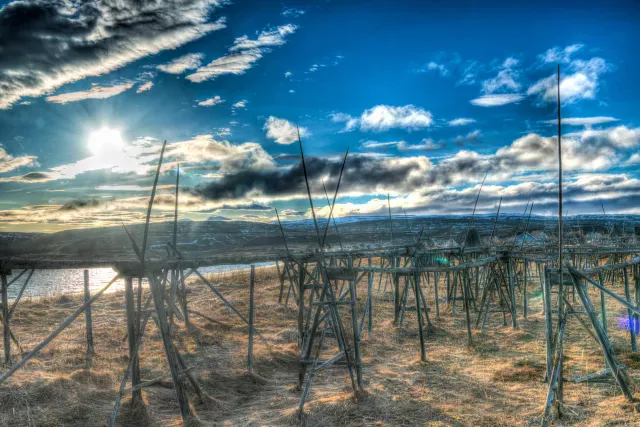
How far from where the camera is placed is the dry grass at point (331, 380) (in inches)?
300

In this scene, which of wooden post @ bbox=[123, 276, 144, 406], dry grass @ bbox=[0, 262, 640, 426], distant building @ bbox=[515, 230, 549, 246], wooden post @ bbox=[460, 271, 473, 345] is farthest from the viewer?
distant building @ bbox=[515, 230, 549, 246]

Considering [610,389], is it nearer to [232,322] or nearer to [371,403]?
[371,403]

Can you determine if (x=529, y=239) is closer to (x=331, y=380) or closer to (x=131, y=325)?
(x=331, y=380)

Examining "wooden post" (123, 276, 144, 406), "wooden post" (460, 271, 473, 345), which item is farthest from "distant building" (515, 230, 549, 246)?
"wooden post" (123, 276, 144, 406)

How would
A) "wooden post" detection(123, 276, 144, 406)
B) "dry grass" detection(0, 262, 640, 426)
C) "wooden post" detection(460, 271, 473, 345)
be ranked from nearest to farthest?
"wooden post" detection(123, 276, 144, 406) → "dry grass" detection(0, 262, 640, 426) → "wooden post" detection(460, 271, 473, 345)

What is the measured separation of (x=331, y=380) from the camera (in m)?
10.1

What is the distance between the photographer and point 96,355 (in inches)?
455

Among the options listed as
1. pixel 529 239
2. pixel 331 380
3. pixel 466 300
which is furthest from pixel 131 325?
pixel 529 239

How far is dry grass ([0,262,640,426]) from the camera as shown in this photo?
7.63m

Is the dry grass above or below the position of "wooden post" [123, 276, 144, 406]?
below

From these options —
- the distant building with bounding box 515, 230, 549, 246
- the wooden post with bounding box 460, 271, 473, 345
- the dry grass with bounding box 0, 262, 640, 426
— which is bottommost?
the dry grass with bounding box 0, 262, 640, 426

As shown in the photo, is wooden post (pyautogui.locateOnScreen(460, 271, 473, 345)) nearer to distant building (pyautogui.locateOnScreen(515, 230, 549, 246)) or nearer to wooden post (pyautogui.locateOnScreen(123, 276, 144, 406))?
distant building (pyautogui.locateOnScreen(515, 230, 549, 246))

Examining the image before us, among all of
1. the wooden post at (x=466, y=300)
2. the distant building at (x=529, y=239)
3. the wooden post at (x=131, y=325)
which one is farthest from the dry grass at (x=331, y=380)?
the distant building at (x=529, y=239)

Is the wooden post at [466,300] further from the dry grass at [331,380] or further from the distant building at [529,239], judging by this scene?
the distant building at [529,239]
